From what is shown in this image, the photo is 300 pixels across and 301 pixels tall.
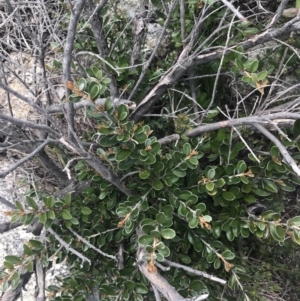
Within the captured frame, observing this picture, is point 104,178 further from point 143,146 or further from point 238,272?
point 238,272

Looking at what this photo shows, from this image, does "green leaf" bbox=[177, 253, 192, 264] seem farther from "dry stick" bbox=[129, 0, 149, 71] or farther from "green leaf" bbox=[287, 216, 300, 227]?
"dry stick" bbox=[129, 0, 149, 71]

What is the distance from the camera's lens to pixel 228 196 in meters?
1.56

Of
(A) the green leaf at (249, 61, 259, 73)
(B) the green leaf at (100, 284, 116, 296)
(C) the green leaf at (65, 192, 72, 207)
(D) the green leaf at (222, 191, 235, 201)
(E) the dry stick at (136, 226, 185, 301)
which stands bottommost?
(B) the green leaf at (100, 284, 116, 296)

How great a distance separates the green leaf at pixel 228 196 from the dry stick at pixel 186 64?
0.52 meters

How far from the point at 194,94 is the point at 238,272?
0.82 metres

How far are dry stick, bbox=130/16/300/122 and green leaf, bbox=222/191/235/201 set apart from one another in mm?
515

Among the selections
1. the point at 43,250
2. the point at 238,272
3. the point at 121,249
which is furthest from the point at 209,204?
the point at 43,250

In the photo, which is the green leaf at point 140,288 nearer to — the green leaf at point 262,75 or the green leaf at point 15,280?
the green leaf at point 15,280

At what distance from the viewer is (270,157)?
154 cm

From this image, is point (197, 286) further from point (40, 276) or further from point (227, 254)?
point (40, 276)

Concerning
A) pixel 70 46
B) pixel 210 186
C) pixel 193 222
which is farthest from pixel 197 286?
pixel 70 46

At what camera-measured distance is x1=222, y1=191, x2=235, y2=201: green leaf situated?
1.55 meters

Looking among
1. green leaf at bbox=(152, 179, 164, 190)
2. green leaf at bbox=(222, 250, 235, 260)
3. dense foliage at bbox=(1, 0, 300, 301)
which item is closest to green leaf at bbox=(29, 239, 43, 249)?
dense foliage at bbox=(1, 0, 300, 301)

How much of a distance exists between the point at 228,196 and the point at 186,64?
Answer: 0.57m
